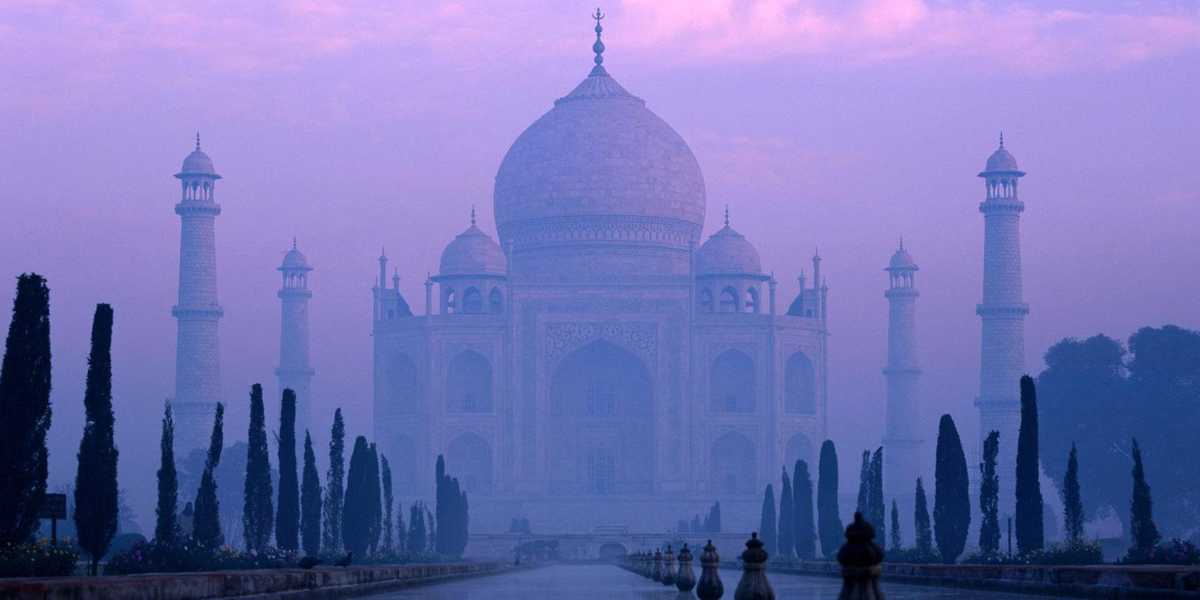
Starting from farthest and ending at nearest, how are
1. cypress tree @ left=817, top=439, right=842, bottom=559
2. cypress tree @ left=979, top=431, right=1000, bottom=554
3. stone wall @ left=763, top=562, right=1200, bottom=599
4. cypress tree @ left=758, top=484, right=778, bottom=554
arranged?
cypress tree @ left=758, top=484, right=778, bottom=554 → cypress tree @ left=817, top=439, right=842, bottom=559 → cypress tree @ left=979, top=431, right=1000, bottom=554 → stone wall @ left=763, top=562, right=1200, bottom=599

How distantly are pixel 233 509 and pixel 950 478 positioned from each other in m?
45.5

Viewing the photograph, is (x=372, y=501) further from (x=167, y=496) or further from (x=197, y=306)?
(x=197, y=306)

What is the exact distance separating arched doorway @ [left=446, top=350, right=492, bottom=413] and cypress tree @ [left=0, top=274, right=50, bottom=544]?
53.3m

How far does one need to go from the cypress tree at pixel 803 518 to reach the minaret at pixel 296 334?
3349 cm

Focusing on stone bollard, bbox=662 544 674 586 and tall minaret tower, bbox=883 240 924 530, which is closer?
stone bollard, bbox=662 544 674 586

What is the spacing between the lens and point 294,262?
80.6m

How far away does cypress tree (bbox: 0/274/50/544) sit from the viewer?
20.7 m

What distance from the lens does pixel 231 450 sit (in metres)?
78.0

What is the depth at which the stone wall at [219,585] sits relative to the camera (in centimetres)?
1198

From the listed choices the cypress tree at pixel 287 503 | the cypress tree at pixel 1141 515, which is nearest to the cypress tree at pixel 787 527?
the cypress tree at pixel 1141 515

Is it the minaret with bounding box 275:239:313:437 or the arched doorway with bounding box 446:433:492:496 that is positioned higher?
the minaret with bounding box 275:239:313:437

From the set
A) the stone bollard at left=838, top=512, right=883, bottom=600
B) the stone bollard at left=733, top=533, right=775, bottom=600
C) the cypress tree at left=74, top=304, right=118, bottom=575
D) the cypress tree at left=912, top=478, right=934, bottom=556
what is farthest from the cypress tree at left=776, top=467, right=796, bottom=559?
the stone bollard at left=838, top=512, right=883, bottom=600

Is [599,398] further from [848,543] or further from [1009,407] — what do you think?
[848,543]

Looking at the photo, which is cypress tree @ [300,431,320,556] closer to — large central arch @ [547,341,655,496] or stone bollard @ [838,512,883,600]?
stone bollard @ [838,512,883,600]
